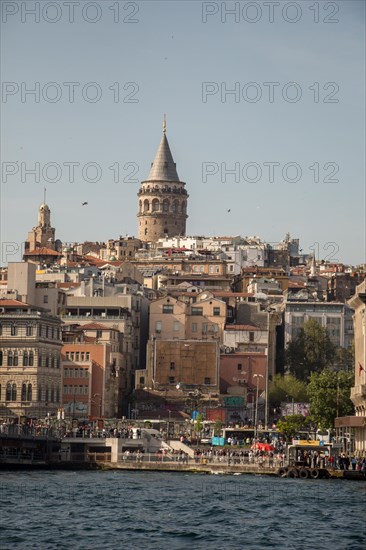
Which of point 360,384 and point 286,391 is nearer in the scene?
point 360,384

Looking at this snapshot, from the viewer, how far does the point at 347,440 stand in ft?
386

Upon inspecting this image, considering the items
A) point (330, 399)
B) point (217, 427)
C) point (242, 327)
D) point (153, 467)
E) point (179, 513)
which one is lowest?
point (179, 513)

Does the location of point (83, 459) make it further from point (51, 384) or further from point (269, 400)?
point (269, 400)

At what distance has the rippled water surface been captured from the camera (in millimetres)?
63062

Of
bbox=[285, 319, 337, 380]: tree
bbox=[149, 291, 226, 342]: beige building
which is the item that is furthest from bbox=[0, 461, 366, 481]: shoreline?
bbox=[285, 319, 337, 380]: tree

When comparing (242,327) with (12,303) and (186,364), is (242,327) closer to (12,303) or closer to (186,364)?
(186,364)

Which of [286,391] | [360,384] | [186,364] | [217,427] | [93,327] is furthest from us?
[93,327]

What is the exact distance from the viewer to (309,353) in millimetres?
158750

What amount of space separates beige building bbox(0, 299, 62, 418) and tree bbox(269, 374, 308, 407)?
19.8 meters

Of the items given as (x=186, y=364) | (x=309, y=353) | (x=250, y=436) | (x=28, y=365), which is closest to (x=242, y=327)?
(x=309, y=353)

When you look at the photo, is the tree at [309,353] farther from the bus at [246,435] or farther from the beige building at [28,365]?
the bus at [246,435]

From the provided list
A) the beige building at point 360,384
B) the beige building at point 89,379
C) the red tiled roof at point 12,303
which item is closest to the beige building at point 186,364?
the beige building at point 89,379

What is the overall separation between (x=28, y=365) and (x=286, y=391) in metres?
24.5

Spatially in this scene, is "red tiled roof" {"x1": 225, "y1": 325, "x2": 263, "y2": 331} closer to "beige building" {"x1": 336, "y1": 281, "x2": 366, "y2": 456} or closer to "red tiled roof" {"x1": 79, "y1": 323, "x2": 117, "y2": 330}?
"red tiled roof" {"x1": 79, "y1": 323, "x2": 117, "y2": 330}
